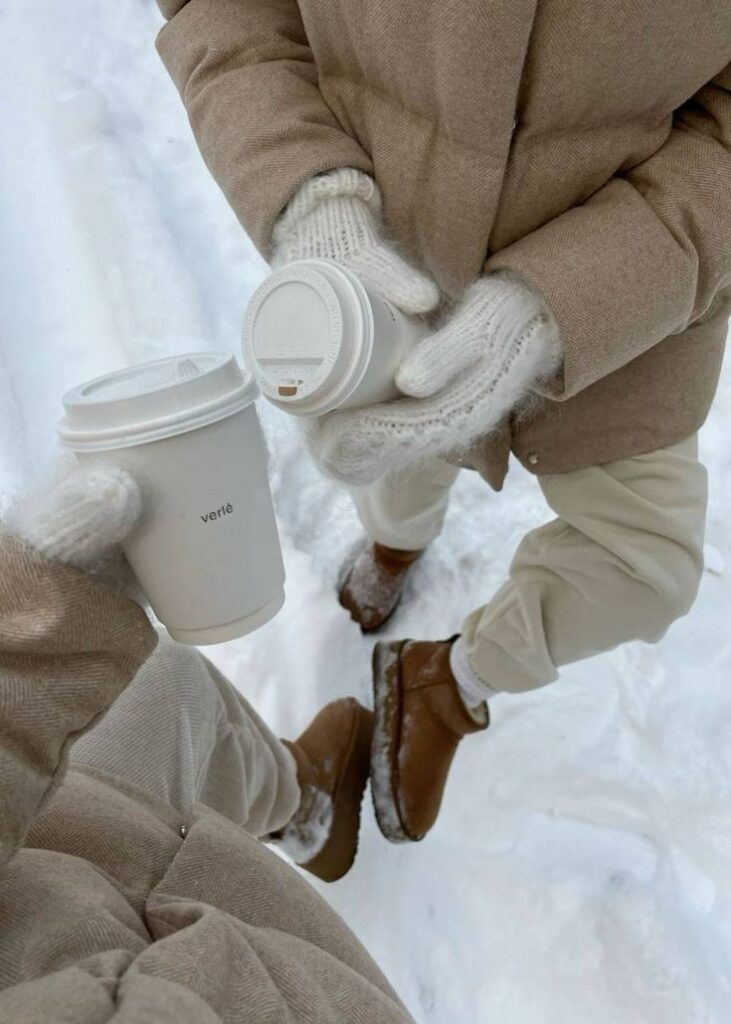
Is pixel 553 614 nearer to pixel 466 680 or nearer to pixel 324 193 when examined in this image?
pixel 466 680

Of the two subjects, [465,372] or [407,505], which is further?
[407,505]

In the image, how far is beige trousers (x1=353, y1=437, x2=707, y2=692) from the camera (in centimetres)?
80

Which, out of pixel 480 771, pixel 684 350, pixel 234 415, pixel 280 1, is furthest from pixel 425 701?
pixel 280 1

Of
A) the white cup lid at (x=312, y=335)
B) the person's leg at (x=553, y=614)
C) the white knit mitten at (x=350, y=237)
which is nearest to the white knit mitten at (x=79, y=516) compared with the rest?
the white cup lid at (x=312, y=335)

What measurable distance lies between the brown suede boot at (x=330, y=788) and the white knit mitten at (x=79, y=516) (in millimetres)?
653

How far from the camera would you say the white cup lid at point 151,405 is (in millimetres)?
459

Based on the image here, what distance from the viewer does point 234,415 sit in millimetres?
499

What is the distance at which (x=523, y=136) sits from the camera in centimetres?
61

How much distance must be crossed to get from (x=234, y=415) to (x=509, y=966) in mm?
844

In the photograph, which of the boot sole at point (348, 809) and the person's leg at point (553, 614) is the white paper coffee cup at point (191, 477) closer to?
the person's leg at point (553, 614)

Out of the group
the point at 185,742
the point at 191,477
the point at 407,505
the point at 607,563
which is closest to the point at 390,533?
the point at 407,505

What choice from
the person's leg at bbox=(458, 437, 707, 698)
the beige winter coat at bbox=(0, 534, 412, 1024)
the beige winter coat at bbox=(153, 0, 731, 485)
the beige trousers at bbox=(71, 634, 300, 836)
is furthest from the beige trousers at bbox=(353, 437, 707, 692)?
the beige winter coat at bbox=(0, 534, 412, 1024)

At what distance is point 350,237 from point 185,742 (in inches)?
17.8

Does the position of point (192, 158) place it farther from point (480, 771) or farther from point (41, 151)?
point (480, 771)
